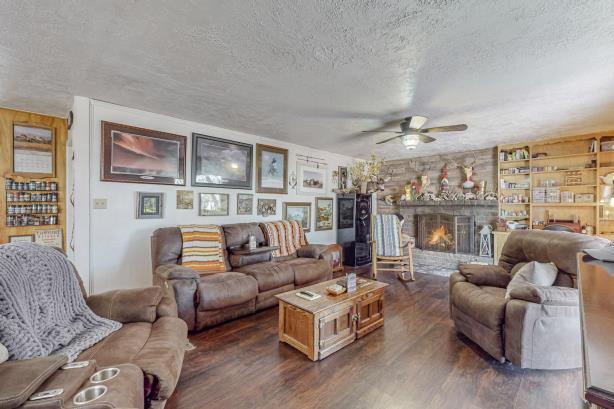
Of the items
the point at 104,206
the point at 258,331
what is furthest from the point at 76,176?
the point at 258,331

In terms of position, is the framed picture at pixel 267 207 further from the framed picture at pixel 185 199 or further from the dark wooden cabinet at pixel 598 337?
the dark wooden cabinet at pixel 598 337

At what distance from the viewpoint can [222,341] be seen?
2.48 meters

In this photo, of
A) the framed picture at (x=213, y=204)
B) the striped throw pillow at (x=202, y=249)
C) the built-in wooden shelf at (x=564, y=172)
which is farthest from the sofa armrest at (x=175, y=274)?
the built-in wooden shelf at (x=564, y=172)

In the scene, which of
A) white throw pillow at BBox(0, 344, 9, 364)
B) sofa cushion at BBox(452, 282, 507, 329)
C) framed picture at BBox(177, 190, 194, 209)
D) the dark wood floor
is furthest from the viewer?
framed picture at BBox(177, 190, 194, 209)

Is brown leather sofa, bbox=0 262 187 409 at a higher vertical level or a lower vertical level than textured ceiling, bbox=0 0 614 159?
lower

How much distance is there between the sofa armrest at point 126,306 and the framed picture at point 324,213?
3.91m

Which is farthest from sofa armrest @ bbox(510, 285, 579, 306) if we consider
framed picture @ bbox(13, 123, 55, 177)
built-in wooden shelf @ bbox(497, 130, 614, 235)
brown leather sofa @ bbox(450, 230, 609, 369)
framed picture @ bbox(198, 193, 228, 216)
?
framed picture @ bbox(13, 123, 55, 177)

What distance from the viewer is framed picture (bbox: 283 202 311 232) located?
16.4 ft

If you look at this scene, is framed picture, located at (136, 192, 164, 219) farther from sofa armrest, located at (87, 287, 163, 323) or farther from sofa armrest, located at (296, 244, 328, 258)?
sofa armrest, located at (296, 244, 328, 258)

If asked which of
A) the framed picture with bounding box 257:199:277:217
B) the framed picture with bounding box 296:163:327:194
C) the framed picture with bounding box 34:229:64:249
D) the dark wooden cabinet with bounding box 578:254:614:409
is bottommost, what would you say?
the framed picture with bounding box 34:229:64:249

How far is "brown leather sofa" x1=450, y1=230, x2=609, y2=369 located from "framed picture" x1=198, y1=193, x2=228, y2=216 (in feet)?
10.4

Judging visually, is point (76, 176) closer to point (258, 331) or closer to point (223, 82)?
point (223, 82)

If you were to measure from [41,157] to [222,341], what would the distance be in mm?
3390

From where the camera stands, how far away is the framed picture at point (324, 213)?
558cm
